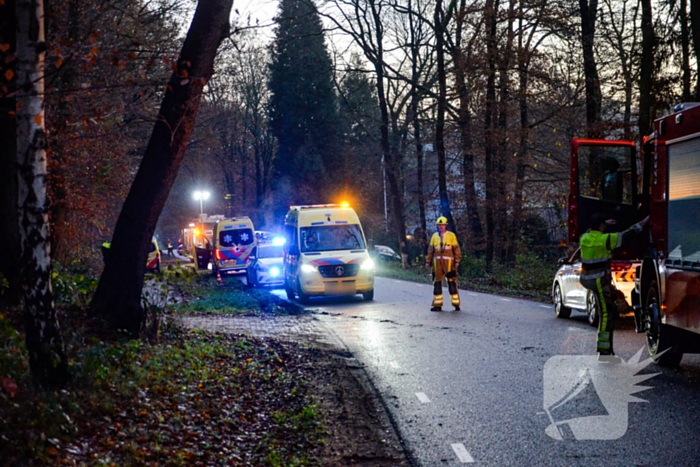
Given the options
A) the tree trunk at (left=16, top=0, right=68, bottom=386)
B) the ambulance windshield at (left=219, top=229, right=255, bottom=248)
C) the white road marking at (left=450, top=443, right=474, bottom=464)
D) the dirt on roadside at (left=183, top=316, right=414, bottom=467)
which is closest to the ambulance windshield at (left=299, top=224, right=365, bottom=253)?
the dirt on roadside at (left=183, top=316, right=414, bottom=467)

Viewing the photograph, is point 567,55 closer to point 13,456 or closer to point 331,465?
point 331,465

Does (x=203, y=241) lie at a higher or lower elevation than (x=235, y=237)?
lower

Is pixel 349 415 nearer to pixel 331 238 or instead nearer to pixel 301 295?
pixel 301 295

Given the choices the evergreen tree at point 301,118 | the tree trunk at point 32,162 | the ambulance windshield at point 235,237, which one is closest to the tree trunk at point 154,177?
the tree trunk at point 32,162

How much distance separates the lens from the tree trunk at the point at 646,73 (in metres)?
19.0

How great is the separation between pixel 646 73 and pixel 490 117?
1040 cm

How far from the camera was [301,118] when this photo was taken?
56625 millimetres

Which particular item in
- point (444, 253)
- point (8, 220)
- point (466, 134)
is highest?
point (466, 134)

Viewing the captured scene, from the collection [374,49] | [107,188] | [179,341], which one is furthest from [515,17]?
[179,341]

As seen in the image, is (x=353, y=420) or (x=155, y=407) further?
(x=353, y=420)

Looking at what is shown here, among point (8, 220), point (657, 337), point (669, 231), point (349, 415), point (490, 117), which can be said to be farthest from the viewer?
point (490, 117)

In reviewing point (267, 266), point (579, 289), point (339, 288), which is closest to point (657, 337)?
point (579, 289)

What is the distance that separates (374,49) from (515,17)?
37.5 feet

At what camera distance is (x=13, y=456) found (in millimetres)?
4512
